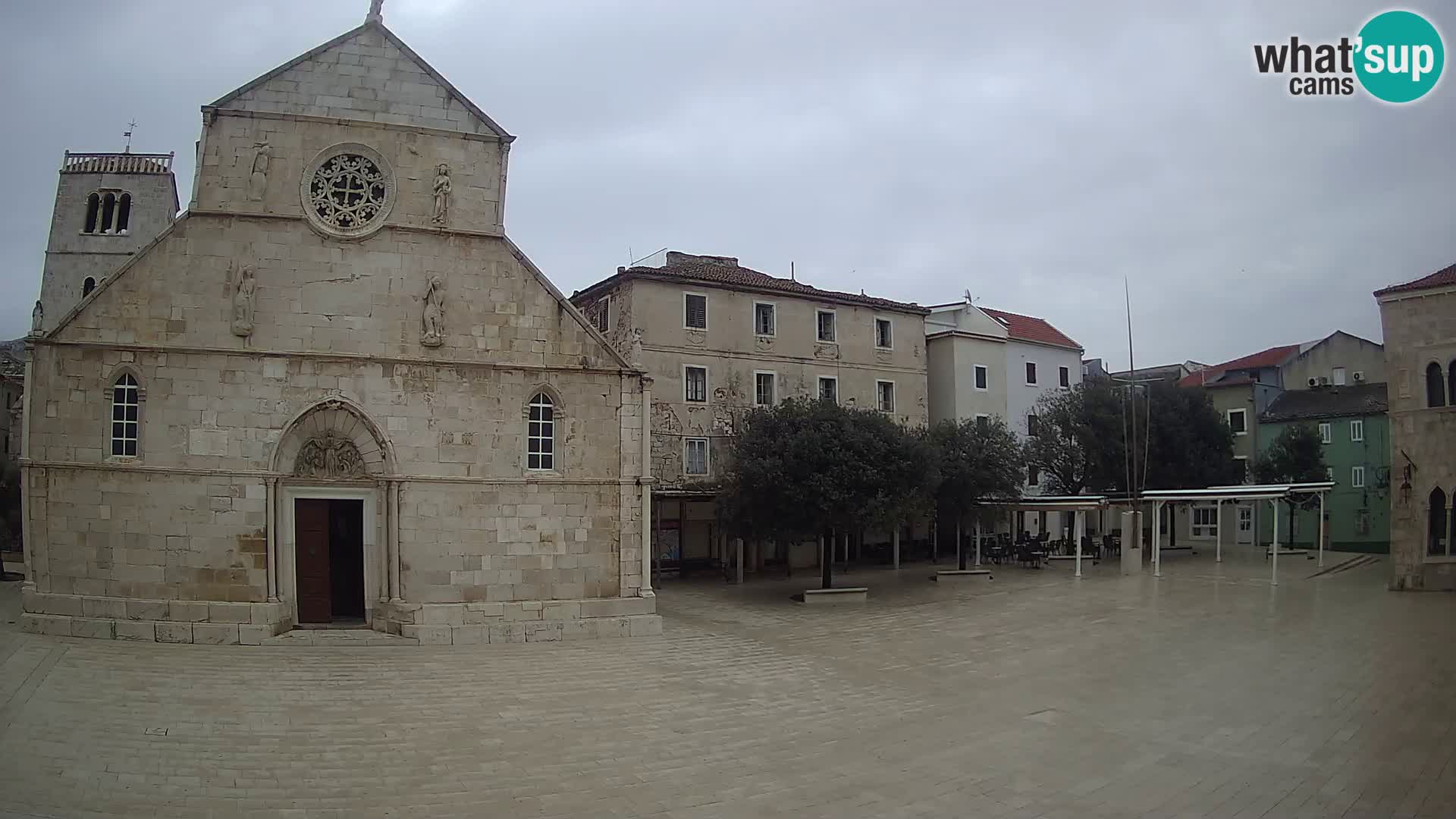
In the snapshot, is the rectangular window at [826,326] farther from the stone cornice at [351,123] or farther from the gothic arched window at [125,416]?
the gothic arched window at [125,416]

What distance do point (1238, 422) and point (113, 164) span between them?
57.0m

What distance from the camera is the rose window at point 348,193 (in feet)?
60.9

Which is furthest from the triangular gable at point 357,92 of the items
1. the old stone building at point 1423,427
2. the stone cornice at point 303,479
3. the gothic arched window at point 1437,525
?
the gothic arched window at point 1437,525

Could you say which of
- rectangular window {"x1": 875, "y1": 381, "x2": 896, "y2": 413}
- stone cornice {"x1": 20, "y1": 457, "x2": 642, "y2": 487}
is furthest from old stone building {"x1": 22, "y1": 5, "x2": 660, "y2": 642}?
rectangular window {"x1": 875, "y1": 381, "x2": 896, "y2": 413}

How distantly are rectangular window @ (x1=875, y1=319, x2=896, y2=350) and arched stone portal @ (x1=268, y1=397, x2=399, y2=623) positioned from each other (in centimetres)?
2328

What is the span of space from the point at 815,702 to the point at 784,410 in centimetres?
1342

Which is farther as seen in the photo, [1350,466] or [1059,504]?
[1350,466]

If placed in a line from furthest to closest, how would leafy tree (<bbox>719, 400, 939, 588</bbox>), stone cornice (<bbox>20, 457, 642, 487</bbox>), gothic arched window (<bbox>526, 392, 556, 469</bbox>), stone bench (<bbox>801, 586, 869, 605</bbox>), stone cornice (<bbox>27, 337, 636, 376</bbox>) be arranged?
1. stone bench (<bbox>801, 586, 869, 605</bbox>)
2. leafy tree (<bbox>719, 400, 939, 588</bbox>)
3. gothic arched window (<bbox>526, 392, 556, 469</bbox>)
4. stone cornice (<bbox>27, 337, 636, 376</bbox>)
5. stone cornice (<bbox>20, 457, 642, 487</bbox>)

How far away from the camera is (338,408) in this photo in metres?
18.1

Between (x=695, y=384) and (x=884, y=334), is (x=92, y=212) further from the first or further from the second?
(x=884, y=334)

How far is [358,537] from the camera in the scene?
19.1 metres

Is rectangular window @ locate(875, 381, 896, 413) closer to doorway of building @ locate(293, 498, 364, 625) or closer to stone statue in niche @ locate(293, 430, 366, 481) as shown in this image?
doorway of building @ locate(293, 498, 364, 625)

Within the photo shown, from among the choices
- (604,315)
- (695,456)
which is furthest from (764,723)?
(604,315)

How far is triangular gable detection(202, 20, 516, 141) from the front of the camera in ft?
60.4
